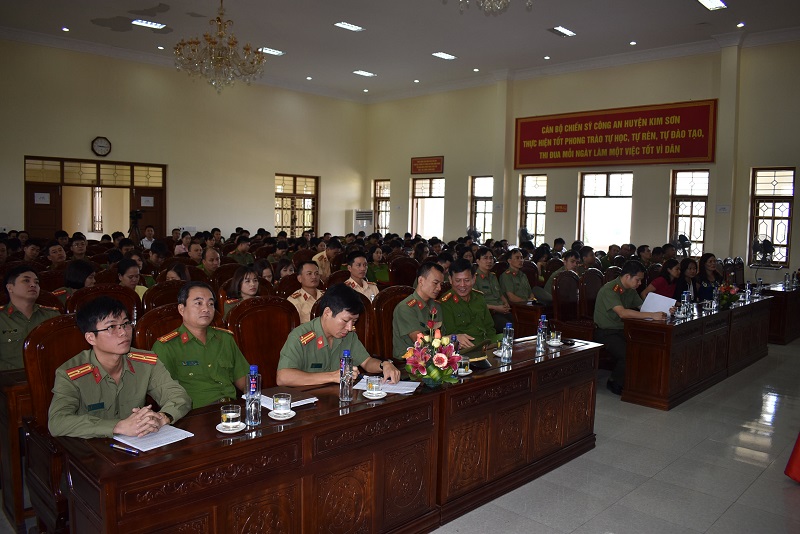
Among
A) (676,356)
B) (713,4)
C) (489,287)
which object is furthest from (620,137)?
(676,356)

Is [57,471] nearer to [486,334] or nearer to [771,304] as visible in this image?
[486,334]

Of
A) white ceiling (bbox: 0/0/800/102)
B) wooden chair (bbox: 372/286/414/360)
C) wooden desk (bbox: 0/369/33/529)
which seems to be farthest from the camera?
white ceiling (bbox: 0/0/800/102)

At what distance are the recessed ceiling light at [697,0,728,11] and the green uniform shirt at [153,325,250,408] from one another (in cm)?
912

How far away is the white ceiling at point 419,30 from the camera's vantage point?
9.63m

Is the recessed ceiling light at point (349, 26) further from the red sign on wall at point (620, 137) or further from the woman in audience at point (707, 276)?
the woman in audience at point (707, 276)

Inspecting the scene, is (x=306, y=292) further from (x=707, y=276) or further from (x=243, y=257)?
(x=707, y=276)

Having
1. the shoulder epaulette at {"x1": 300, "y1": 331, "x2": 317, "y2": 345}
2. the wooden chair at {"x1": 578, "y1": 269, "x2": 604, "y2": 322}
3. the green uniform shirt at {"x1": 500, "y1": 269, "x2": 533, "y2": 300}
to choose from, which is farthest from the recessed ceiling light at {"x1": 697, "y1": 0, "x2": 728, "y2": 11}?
the shoulder epaulette at {"x1": 300, "y1": 331, "x2": 317, "y2": 345}

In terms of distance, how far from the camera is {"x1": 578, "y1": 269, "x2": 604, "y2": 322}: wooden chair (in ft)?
20.1

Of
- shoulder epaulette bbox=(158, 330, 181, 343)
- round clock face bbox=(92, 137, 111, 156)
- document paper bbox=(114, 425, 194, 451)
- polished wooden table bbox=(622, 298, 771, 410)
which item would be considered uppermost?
round clock face bbox=(92, 137, 111, 156)

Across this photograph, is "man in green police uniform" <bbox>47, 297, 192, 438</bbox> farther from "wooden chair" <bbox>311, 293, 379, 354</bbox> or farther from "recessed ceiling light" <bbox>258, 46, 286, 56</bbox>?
"recessed ceiling light" <bbox>258, 46, 286, 56</bbox>

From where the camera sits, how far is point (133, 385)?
2455mm

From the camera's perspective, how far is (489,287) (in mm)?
6402

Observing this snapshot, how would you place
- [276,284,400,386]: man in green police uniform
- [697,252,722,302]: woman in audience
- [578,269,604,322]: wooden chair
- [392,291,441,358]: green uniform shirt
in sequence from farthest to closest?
1. [697,252,722,302]: woman in audience
2. [578,269,604,322]: wooden chair
3. [392,291,441,358]: green uniform shirt
4. [276,284,400,386]: man in green police uniform

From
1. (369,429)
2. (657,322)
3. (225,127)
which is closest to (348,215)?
(225,127)
